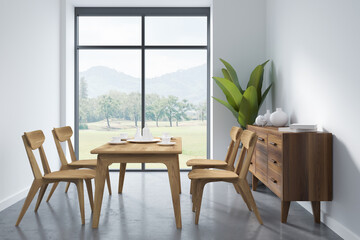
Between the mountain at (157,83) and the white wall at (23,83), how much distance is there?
88 cm

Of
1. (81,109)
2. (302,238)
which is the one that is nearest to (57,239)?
(302,238)

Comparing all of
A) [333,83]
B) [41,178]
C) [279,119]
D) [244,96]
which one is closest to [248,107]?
[244,96]

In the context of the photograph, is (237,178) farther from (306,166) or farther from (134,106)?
(134,106)

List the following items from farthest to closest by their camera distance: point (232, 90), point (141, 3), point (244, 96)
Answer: point (141, 3), point (232, 90), point (244, 96)

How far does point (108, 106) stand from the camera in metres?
5.78

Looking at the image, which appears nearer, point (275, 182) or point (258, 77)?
point (275, 182)

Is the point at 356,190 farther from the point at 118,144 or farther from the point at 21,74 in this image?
the point at 21,74

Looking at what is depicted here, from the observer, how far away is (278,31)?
14.8 feet

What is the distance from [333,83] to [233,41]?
2593 millimetres

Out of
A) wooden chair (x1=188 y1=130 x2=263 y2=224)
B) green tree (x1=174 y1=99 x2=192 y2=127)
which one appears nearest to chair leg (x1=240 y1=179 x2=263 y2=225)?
wooden chair (x1=188 y1=130 x2=263 y2=224)

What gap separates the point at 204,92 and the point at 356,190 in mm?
3540

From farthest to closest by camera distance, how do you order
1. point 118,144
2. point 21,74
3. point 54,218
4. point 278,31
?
point 278,31
point 21,74
point 118,144
point 54,218

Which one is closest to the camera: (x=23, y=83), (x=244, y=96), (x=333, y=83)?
(x=333, y=83)

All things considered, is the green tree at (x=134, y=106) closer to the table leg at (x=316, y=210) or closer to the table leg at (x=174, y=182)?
the table leg at (x=174, y=182)
